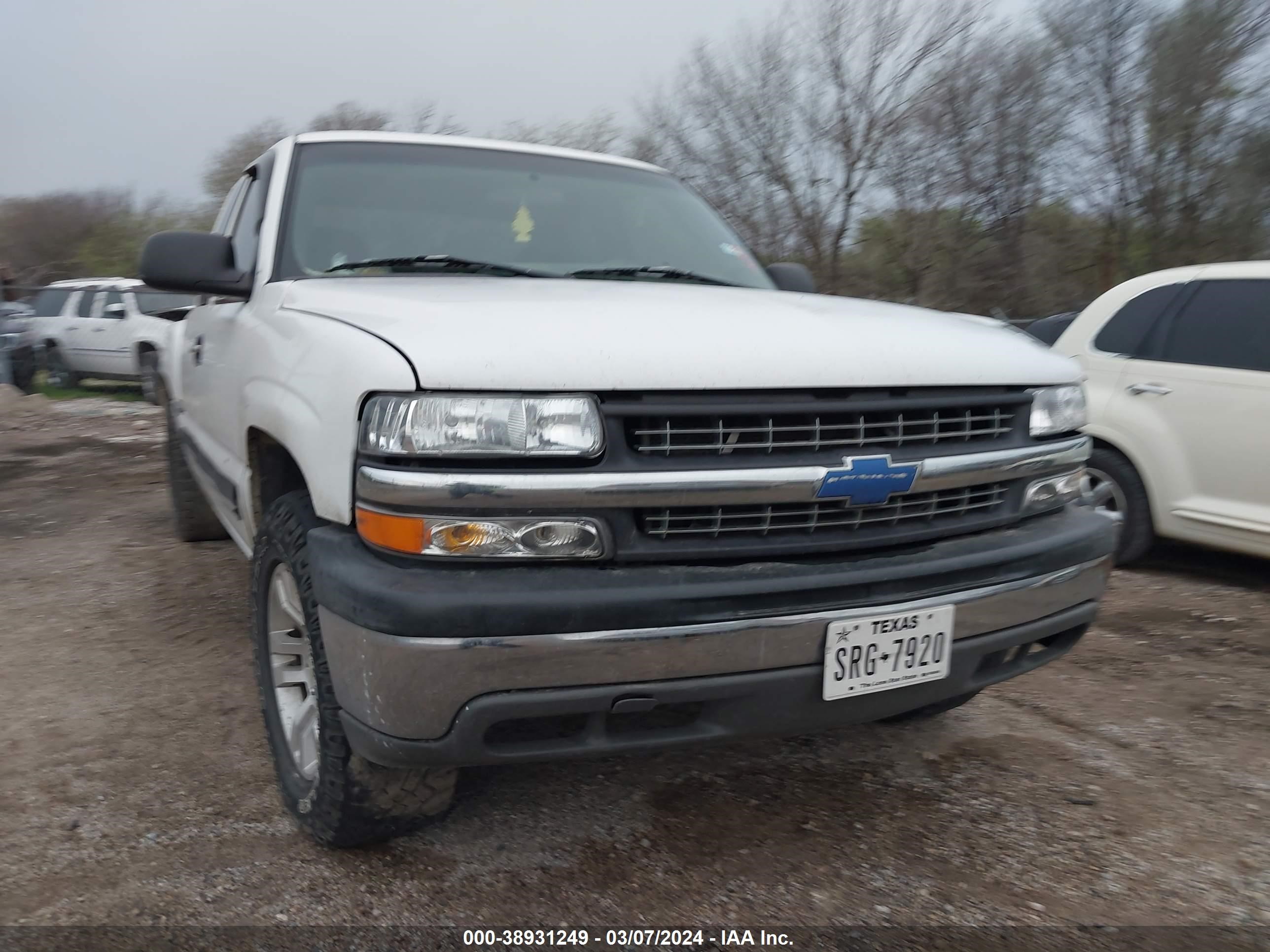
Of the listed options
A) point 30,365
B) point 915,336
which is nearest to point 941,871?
point 915,336

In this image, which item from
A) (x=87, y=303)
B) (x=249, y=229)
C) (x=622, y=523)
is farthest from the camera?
(x=87, y=303)

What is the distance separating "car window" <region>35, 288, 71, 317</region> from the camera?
51.3ft

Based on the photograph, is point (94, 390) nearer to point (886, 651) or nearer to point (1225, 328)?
point (1225, 328)

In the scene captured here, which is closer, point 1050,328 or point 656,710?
point 656,710

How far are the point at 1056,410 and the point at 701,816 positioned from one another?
139 cm

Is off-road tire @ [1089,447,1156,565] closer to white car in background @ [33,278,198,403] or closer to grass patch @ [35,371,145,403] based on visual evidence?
white car in background @ [33,278,198,403]

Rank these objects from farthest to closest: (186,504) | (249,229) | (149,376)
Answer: (149,376) → (186,504) → (249,229)

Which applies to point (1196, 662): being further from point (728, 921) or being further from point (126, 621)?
point (126, 621)

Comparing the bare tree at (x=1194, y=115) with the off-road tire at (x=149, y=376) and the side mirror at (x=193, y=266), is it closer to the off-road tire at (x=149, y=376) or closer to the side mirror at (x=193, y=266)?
the off-road tire at (x=149, y=376)

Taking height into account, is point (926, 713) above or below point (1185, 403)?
below

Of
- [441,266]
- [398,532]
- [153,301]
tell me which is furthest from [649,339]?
[153,301]

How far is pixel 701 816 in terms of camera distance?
2734mm

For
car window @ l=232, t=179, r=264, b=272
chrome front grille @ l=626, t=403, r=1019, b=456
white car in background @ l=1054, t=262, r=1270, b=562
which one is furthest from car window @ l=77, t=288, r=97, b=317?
chrome front grille @ l=626, t=403, r=1019, b=456

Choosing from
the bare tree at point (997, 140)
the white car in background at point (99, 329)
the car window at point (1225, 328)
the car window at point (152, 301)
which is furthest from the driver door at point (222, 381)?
the bare tree at point (997, 140)
